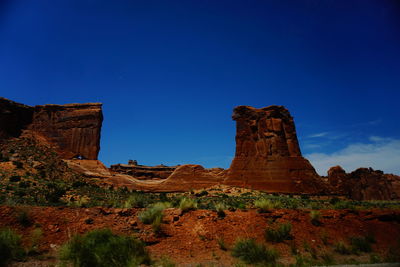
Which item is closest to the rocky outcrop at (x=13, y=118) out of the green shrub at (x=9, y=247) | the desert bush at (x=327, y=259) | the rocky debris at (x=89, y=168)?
the rocky debris at (x=89, y=168)

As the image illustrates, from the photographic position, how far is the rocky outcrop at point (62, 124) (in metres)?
37.2

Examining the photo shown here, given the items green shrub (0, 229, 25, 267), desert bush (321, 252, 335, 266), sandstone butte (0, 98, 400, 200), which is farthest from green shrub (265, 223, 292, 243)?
sandstone butte (0, 98, 400, 200)

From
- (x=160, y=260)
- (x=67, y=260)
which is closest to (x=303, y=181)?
(x=160, y=260)

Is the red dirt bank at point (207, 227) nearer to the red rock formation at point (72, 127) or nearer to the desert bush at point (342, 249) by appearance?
the desert bush at point (342, 249)

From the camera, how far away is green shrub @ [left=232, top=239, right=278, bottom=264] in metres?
8.88

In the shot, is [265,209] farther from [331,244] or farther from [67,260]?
[67,260]

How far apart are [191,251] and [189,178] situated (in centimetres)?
2280

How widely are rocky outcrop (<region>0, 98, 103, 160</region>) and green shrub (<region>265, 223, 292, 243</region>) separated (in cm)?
3171

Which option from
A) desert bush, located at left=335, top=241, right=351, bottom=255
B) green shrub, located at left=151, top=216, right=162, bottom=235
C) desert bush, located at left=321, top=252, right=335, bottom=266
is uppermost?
green shrub, located at left=151, top=216, right=162, bottom=235

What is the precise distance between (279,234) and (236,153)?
77.6ft

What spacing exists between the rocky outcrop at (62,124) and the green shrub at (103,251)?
3077 centimetres

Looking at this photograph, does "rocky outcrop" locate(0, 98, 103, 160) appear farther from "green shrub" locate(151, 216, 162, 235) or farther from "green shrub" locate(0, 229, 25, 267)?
"green shrub" locate(0, 229, 25, 267)

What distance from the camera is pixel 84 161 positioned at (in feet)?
116

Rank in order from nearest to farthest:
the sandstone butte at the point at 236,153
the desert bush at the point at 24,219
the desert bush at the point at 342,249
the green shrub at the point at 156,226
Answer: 1. the desert bush at the point at 24,219
2. the desert bush at the point at 342,249
3. the green shrub at the point at 156,226
4. the sandstone butte at the point at 236,153
